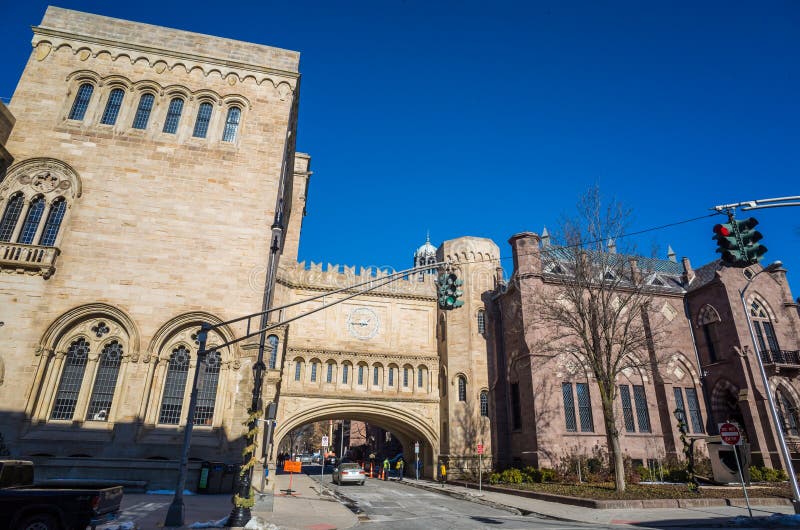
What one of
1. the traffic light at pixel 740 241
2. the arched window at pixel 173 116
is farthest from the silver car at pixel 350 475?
the traffic light at pixel 740 241

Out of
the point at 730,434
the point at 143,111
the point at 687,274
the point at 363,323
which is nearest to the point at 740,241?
the point at 730,434

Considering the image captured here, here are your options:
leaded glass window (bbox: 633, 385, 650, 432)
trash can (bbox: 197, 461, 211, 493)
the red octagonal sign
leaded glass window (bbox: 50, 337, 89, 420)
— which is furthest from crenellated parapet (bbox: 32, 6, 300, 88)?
leaded glass window (bbox: 633, 385, 650, 432)

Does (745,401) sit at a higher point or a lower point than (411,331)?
lower

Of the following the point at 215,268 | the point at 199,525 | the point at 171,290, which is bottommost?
the point at 199,525

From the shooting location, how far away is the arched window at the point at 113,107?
2028cm

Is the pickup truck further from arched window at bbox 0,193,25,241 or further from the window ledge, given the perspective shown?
arched window at bbox 0,193,25,241

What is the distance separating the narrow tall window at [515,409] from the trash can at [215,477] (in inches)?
821

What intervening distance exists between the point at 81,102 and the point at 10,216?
616 centimetres

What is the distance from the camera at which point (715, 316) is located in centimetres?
3222

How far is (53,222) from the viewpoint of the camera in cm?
1805

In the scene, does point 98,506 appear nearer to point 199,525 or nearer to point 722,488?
point 199,525

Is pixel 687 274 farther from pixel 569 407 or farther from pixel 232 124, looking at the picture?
pixel 232 124

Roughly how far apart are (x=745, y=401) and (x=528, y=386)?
44.7 feet

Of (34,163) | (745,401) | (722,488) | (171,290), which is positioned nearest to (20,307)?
(171,290)
